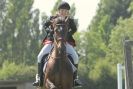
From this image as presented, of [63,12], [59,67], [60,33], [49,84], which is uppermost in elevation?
[63,12]

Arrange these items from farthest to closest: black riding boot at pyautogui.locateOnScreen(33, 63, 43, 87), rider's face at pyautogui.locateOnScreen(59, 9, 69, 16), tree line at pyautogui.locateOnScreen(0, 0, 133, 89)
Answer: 1. tree line at pyautogui.locateOnScreen(0, 0, 133, 89)
2. black riding boot at pyautogui.locateOnScreen(33, 63, 43, 87)
3. rider's face at pyautogui.locateOnScreen(59, 9, 69, 16)

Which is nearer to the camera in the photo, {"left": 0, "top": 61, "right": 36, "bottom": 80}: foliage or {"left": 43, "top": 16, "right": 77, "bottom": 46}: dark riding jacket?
{"left": 43, "top": 16, "right": 77, "bottom": 46}: dark riding jacket

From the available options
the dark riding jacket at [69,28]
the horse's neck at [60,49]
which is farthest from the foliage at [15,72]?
the horse's neck at [60,49]

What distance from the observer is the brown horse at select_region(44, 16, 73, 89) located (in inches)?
392

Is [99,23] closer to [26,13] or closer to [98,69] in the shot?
[26,13]

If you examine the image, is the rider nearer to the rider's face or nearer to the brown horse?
the rider's face

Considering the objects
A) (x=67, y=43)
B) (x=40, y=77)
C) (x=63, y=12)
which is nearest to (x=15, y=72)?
Answer: (x=40, y=77)

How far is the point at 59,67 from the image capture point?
10141mm

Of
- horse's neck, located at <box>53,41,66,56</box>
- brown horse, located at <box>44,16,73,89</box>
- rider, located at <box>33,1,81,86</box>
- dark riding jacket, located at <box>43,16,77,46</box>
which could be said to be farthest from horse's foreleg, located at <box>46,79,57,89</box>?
dark riding jacket, located at <box>43,16,77,46</box>

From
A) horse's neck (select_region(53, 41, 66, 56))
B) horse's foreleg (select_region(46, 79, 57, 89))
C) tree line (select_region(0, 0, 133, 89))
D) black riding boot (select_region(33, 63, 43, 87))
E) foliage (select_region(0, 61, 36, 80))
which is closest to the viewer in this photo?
horse's neck (select_region(53, 41, 66, 56))

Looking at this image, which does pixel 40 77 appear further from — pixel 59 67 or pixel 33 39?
pixel 33 39

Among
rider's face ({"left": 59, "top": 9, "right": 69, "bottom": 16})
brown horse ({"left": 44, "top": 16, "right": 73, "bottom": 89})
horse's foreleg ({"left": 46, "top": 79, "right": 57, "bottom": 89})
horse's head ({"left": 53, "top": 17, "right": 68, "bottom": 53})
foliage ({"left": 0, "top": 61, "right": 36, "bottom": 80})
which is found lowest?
foliage ({"left": 0, "top": 61, "right": 36, "bottom": 80})

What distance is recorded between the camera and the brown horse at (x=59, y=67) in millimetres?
9969

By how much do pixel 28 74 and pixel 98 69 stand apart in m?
6.19
